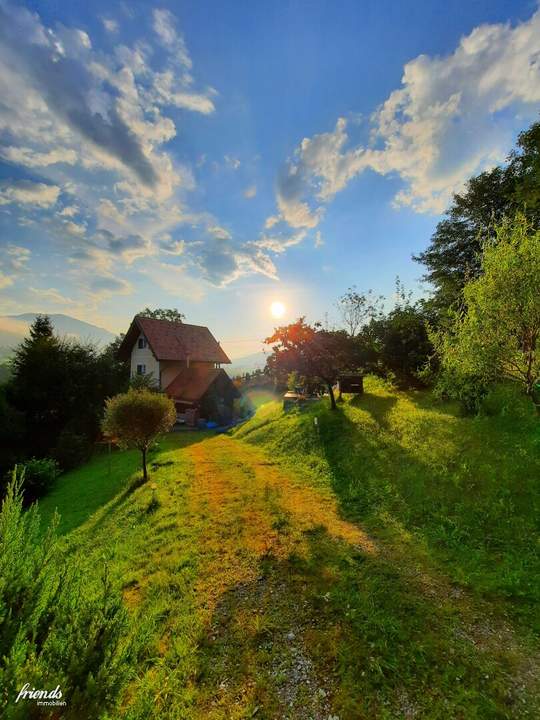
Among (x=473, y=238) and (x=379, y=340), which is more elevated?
(x=473, y=238)

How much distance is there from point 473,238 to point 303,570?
89.9 feet

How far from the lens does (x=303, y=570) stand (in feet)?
23.0

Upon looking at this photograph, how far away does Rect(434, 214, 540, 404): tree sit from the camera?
7895 millimetres

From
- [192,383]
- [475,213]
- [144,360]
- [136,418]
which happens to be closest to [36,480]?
[136,418]

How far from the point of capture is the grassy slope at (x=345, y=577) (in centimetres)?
436

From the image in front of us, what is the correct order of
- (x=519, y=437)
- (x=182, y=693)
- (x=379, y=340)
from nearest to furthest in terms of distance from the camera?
(x=182, y=693) → (x=519, y=437) → (x=379, y=340)

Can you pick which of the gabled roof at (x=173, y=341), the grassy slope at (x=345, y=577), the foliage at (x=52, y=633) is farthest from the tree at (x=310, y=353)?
the gabled roof at (x=173, y=341)

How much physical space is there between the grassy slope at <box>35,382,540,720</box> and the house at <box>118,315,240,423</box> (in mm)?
16475

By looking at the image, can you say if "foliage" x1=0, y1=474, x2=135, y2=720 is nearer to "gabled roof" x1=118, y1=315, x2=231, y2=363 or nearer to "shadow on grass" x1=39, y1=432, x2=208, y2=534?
"shadow on grass" x1=39, y1=432, x2=208, y2=534

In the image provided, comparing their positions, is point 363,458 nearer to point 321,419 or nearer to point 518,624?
point 321,419

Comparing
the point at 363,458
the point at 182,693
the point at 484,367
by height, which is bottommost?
the point at 182,693

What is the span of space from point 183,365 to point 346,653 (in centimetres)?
3231

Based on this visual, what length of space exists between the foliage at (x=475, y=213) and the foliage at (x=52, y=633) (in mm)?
20612

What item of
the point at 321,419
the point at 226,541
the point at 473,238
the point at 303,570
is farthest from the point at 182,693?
the point at 473,238
